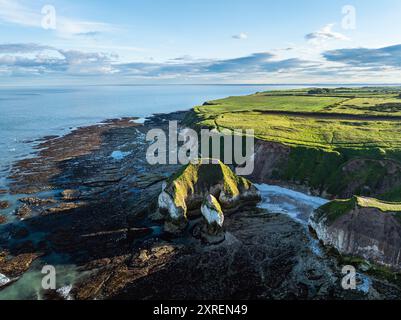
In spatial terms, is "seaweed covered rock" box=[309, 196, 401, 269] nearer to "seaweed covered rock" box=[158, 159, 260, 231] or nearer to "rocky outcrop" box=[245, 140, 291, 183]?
"seaweed covered rock" box=[158, 159, 260, 231]

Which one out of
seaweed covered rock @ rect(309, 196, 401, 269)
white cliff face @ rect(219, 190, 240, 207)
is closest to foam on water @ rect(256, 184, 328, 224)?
white cliff face @ rect(219, 190, 240, 207)

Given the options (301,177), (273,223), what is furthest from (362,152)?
(273,223)

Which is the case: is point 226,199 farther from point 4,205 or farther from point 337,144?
point 4,205

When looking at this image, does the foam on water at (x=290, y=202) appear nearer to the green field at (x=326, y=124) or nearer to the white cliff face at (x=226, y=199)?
the white cliff face at (x=226, y=199)

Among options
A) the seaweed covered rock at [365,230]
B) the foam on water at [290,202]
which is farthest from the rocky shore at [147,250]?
the seaweed covered rock at [365,230]

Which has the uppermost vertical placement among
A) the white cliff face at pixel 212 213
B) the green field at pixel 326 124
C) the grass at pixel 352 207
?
the green field at pixel 326 124

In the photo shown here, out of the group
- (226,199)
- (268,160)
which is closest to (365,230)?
(226,199)
